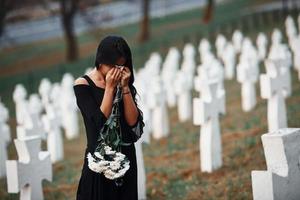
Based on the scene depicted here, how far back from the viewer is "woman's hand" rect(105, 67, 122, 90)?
751 centimetres

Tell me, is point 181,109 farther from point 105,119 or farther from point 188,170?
point 105,119

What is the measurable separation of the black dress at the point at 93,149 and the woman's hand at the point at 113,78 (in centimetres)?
18

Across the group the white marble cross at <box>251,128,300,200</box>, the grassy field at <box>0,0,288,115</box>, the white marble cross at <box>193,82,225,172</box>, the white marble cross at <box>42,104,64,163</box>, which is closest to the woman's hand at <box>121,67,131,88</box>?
the white marble cross at <box>251,128,300,200</box>

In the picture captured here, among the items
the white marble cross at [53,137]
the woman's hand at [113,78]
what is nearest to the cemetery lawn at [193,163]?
the white marble cross at [53,137]

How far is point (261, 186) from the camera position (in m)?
8.30

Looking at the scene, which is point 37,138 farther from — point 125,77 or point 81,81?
point 125,77

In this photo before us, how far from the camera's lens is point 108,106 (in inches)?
296

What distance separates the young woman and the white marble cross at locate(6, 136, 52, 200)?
93.5 inches

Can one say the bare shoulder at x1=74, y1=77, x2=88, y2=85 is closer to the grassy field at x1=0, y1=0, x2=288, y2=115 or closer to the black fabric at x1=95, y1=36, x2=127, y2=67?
the black fabric at x1=95, y1=36, x2=127, y2=67

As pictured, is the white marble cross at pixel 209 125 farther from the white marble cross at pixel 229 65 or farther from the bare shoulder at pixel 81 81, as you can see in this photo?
the white marble cross at pixel 229 65

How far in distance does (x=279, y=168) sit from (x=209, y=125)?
433cm

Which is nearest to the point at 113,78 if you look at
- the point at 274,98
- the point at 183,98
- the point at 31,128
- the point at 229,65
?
the point at 274,98

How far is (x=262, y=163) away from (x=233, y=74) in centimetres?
1440

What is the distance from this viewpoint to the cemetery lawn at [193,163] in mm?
11391
